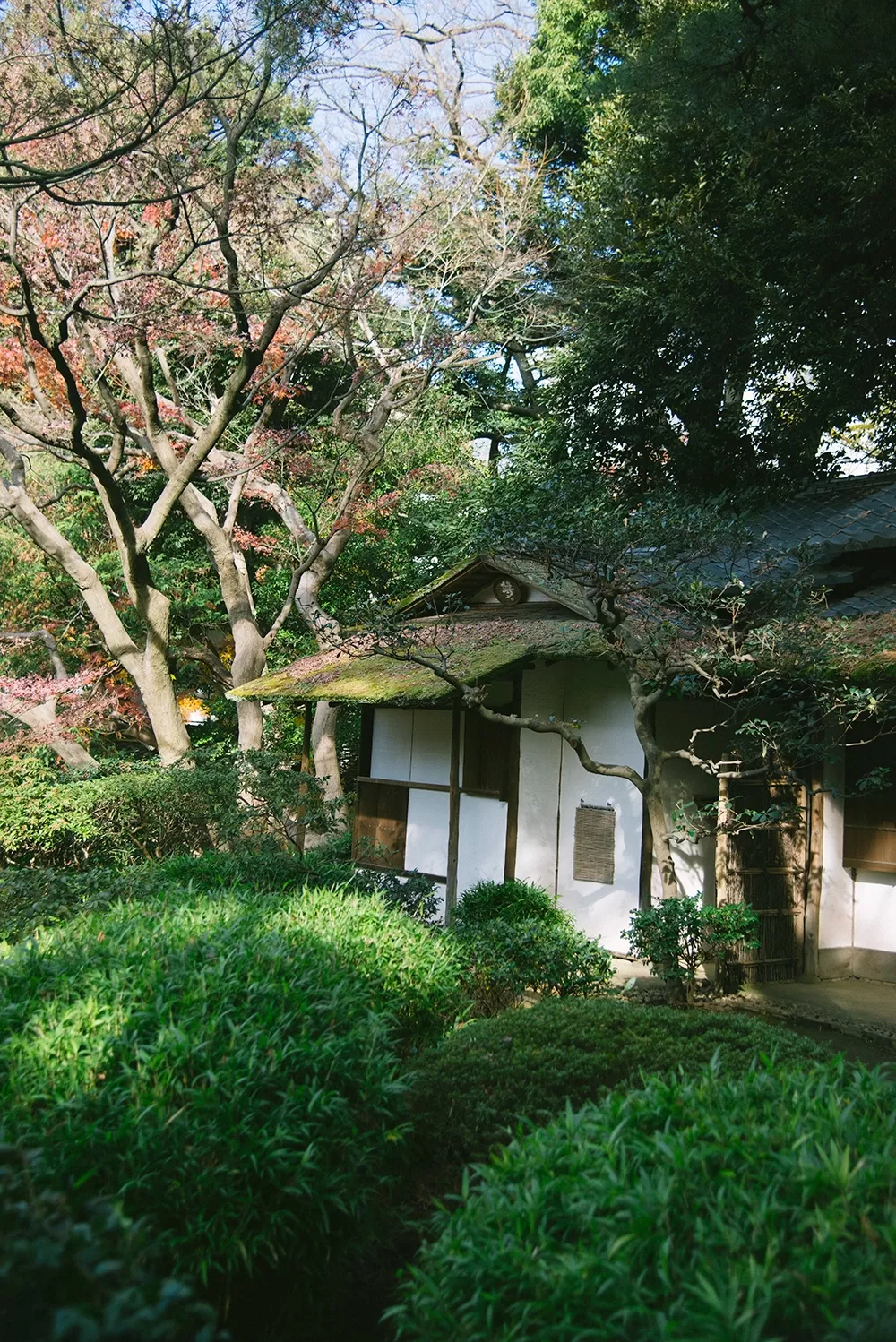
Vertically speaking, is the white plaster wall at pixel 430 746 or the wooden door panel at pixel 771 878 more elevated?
the white plaster wall at pixel 430 746

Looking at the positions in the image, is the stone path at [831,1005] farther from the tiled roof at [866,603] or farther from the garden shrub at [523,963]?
the tiled roof at [866,603]

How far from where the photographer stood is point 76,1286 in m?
2.13

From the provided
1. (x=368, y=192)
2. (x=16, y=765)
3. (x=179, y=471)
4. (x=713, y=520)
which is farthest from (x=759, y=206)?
(x=16, y=765)

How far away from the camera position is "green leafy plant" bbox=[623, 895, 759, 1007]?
7988 mm

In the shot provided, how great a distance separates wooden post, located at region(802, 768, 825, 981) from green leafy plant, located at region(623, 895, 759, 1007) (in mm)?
1305

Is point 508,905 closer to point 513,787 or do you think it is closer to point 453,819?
point 453,819

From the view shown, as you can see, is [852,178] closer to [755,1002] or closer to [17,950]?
[755,1002]

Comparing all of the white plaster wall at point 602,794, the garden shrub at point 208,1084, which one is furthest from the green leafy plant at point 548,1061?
the white plaster wall at point 602,794

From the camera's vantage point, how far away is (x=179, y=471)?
13.0 metres

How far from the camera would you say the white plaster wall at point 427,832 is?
12.1 m

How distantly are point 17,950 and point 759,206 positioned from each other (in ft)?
38.1

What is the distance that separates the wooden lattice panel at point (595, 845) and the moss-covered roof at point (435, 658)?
1.77 metres

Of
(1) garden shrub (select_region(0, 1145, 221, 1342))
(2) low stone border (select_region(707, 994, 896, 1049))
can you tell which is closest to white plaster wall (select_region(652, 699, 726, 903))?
(2) low stone border (select_region(707, 994, 896, 1049))

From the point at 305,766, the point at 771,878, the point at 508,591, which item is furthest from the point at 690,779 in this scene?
the point at 305,766
